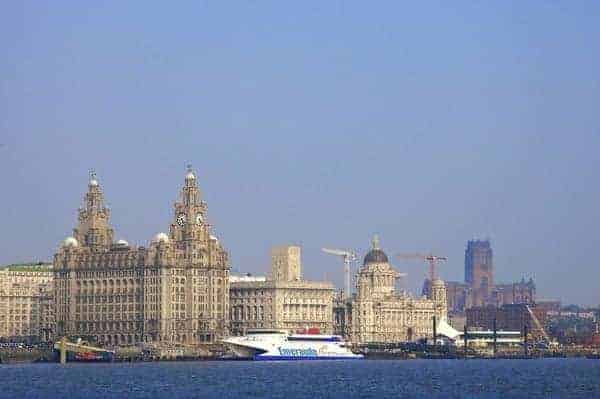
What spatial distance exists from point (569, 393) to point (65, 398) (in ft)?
167

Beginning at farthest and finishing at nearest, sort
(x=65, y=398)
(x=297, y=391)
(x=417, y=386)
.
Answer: (x=417, y=386) < (x=297, y=391) < (x=65, y=398)

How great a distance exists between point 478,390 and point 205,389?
28.9 m

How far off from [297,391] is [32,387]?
30755 millimetres

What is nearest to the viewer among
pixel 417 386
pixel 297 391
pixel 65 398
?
pixel 65 398

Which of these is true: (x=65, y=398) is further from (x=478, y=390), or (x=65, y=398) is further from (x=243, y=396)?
(x=478, y=390)

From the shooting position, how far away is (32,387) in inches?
7564

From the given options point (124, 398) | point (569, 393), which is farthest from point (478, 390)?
point (124, 398)

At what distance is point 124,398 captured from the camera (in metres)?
170

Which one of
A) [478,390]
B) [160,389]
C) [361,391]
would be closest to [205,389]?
[160,389]

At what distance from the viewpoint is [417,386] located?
195m

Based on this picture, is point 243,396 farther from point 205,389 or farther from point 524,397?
point 524,397

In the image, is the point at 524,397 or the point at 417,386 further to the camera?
the point at 417,386

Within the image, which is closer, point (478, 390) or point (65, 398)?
point (65, 398)

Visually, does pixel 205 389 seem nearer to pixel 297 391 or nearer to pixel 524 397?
pixel 297 391
